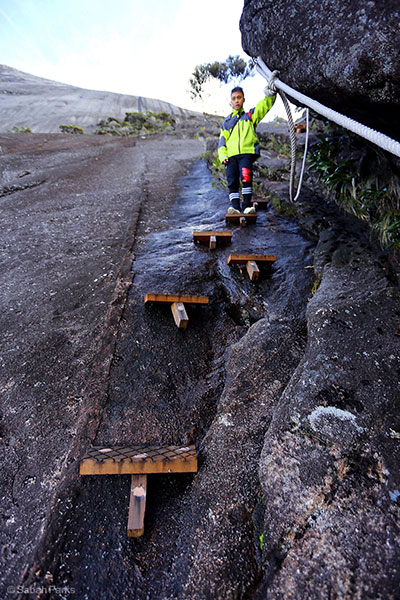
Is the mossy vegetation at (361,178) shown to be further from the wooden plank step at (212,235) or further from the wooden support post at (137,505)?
the wooden support post at (137,505)

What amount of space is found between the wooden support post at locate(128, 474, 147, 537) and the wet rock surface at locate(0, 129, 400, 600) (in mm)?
104

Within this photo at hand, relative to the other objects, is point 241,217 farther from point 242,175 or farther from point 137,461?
point 137,461

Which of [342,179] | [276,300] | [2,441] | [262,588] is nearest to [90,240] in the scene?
[276,300]

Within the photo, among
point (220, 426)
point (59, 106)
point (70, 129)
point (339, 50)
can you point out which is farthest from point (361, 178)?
point (59, 106)

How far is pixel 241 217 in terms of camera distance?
19.8 ft

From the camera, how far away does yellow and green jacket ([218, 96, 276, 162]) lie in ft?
19.2

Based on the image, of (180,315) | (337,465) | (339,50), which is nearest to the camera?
(337,465)

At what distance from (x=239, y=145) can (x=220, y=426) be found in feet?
17.6

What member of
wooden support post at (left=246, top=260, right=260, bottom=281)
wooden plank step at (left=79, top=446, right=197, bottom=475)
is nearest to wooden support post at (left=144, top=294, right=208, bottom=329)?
wooden support post at (left=246, top=260, right=260, bottom=281)

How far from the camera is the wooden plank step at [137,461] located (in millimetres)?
2119

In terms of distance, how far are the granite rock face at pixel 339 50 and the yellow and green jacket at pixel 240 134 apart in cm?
145

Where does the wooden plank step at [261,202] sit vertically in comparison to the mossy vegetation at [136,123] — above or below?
below

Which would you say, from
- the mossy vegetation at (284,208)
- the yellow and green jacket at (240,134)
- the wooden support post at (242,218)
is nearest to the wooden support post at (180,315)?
the wooden support post at (242,218)

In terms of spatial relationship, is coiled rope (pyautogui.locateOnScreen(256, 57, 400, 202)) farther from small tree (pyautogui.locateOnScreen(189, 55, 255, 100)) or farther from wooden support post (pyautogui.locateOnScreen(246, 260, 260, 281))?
small tree (pyautogui.locateOnScreen(189, 55, 255, 100))
